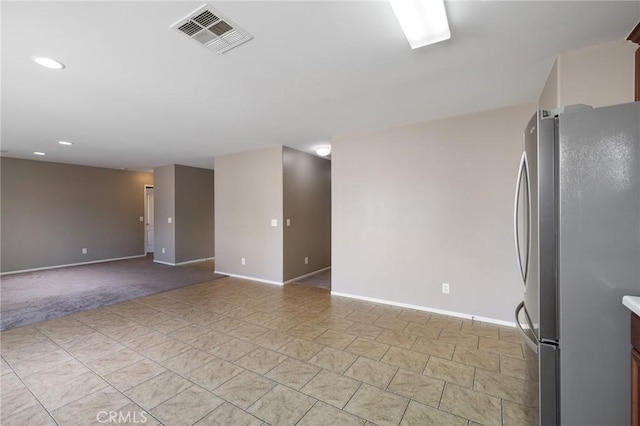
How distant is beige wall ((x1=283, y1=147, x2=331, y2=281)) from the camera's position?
17.4 feet

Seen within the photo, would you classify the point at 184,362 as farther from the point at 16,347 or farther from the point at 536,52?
the point at 536,52

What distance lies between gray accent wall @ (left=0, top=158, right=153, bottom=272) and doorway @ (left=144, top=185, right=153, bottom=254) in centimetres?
14

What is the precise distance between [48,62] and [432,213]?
4.05m

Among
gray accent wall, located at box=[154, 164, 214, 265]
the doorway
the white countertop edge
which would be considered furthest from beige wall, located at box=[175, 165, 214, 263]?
the white countertop edge

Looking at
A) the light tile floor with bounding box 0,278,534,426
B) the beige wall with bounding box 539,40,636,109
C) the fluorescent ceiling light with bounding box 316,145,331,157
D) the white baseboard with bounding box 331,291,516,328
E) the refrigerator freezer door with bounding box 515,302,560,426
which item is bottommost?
the light tile floor with bounding box 0,278,534,426

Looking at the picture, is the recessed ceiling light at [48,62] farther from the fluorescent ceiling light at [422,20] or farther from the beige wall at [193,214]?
the beige wall at [193,214]

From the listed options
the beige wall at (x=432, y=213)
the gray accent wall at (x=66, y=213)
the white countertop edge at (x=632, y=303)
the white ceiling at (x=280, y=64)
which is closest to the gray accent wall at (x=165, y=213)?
the gray accent wall at (x=66, y=213)

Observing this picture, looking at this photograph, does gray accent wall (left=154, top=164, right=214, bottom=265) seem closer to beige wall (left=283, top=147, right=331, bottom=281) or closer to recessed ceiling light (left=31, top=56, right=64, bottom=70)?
beige wall (left=283, top=147, right=331, bottom=281)

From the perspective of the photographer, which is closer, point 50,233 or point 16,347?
point 16,347

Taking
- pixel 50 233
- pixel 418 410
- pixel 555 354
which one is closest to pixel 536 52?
pixel 555 354

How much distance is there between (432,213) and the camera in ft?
12.1

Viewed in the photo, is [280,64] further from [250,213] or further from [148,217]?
[148,217]

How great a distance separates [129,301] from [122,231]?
4651 mm

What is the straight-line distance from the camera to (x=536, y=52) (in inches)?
83.7
